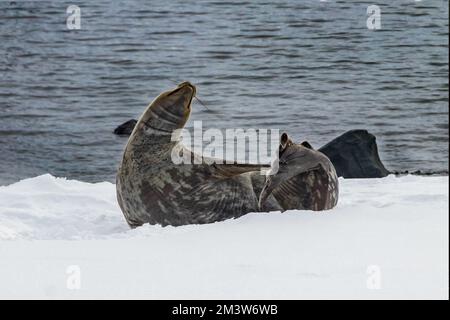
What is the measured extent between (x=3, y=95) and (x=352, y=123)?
272 inches

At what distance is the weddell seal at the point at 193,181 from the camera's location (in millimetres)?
8031

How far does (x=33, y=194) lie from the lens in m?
9.45

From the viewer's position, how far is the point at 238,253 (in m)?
6.71

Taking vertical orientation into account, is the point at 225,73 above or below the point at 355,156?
above

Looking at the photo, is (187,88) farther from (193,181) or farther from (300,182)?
(300,182)

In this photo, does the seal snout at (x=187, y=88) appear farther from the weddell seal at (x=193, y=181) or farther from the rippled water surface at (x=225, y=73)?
the rippled water surface at (x=225, y=73)

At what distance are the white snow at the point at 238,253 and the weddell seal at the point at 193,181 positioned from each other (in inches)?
8.3

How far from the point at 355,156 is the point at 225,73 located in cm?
899

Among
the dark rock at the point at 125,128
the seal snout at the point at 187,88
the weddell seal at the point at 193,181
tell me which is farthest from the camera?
the dark rock at the point at 125,128

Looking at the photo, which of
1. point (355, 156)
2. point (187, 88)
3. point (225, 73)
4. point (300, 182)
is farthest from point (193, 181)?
point (225, 73)

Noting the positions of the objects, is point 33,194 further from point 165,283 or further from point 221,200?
point 165,283

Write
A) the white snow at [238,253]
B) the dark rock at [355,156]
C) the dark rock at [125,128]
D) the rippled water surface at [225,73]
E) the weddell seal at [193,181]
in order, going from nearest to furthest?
the white snow at [238,253] → the weddell seal at [193,181] → the dark rock at [355,156] → the rippled water surface at [225,73] → the dark rock at [125,128]

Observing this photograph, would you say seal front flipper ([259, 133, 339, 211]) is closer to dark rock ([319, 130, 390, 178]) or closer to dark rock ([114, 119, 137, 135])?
dark rock ([319, 130, 390, 178])

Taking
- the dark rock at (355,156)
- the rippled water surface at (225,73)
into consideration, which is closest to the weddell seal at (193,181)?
the dark rock at (355,156)
